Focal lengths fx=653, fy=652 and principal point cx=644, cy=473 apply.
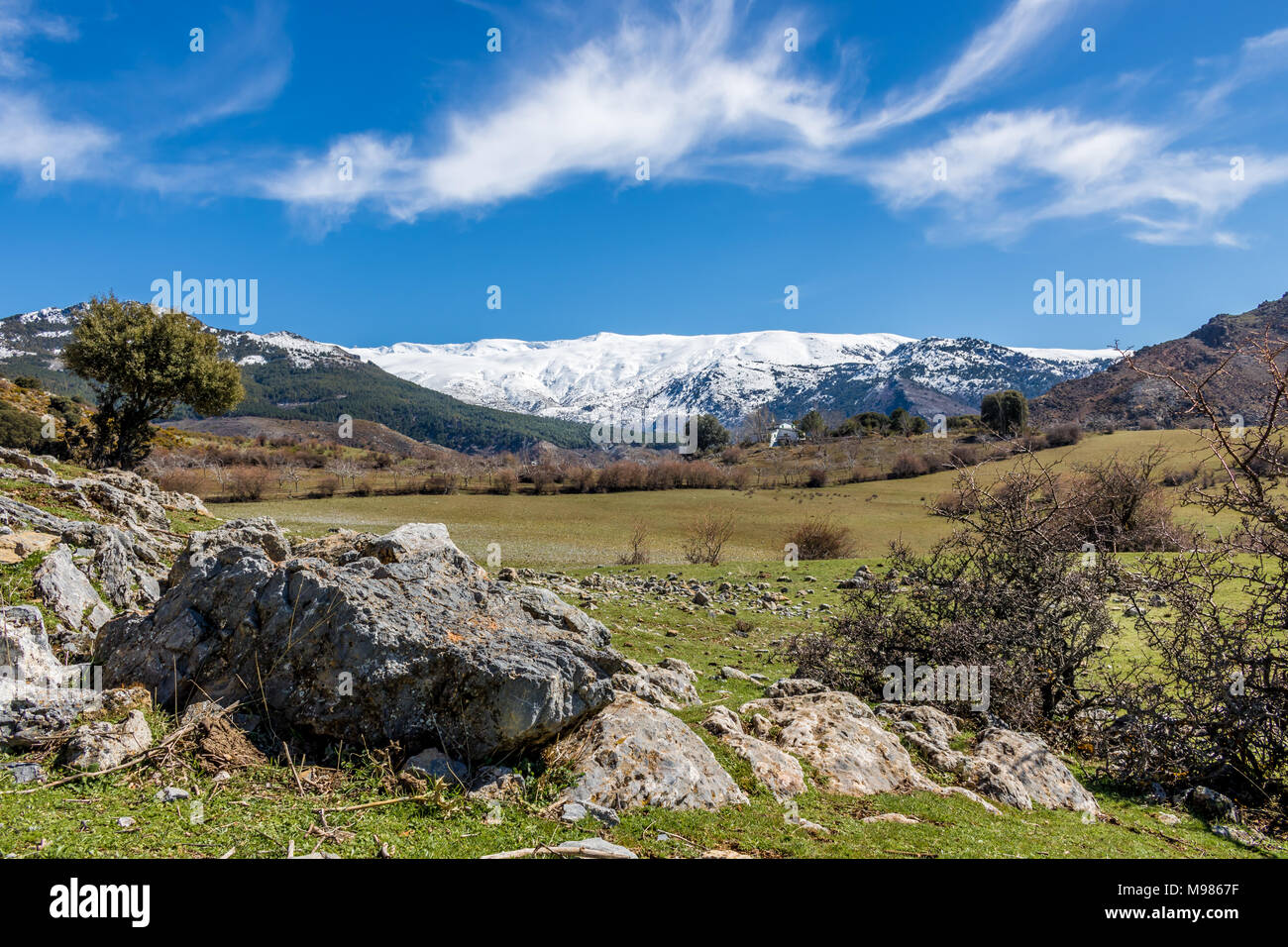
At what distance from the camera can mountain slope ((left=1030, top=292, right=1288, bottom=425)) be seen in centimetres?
637

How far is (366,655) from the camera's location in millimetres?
5422

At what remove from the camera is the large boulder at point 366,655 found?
5418 mm

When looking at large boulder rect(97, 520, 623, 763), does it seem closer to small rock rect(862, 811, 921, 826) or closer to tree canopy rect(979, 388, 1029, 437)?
small rock rect(862, 811, 921, 826)

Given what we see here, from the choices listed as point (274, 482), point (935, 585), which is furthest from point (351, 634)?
point (274, 482)

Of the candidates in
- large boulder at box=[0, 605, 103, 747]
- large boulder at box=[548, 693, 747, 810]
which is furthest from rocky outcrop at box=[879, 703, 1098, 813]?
large boulder at box=[0, 605, 103, 747]

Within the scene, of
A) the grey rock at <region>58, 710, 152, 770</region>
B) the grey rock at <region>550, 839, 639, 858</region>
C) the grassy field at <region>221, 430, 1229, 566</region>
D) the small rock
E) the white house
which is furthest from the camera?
the white house

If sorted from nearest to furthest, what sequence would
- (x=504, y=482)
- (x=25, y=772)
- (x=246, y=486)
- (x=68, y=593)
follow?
(x=25, y=772) → (x=68, y=593) → (x=246, y=486) → (x=504, y=482)

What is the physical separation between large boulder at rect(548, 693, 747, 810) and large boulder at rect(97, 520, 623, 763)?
275 millimetres

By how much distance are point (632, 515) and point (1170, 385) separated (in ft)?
145

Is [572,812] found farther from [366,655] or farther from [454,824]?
[366,655]

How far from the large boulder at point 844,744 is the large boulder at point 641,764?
1.34 m

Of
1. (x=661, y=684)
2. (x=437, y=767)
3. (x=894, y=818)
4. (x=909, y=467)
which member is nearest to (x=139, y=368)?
(x=661, y=684)

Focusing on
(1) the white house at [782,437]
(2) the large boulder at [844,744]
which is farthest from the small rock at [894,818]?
(1) the white house at [782,437]
